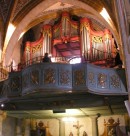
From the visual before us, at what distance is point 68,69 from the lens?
32.8 feet

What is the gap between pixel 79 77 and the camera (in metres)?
9.86

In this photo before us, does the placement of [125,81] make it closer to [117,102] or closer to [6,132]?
[117,102]

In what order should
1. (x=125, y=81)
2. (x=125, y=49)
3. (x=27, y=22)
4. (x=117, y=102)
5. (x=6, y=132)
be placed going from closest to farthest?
(x=125, y=49), (x=125, y=81), (x=117, y=102), (x=6, y=132), (x=27, y=22)

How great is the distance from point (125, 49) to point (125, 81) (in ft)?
Answer: 4.24

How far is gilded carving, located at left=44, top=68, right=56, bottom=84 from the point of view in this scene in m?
9.72

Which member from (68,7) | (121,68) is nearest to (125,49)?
(121,68)

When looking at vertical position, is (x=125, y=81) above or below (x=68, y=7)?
below

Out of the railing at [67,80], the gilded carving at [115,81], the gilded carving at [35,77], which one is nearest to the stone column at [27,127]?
the railing at [67,80]

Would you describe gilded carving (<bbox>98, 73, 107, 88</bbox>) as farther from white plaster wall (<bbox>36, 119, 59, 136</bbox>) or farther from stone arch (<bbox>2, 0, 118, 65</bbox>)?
white plaster wall (<bbox>36, 119, 59, 136</bbox>)

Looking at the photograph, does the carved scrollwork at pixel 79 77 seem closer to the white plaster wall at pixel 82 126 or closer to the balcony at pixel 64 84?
the balcony at pixel 64 84

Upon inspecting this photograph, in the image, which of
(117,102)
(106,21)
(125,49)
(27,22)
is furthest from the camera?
(27,22)

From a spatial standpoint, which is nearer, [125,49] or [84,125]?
[125,49]

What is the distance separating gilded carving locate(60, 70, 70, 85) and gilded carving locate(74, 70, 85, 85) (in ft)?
0.91

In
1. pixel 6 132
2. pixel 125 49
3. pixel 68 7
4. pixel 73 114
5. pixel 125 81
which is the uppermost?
pixel 68 7
